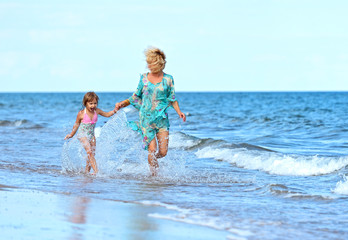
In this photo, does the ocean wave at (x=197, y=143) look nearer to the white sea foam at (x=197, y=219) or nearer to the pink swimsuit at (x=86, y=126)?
the pink swimsuit at (x=86, y=126)

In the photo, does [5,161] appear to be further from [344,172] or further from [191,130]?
[191,130]

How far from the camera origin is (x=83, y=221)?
Answer: 196 inches

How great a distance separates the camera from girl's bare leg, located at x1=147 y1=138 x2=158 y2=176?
311 inches

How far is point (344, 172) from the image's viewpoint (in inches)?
362

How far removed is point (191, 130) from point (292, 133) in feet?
13.0

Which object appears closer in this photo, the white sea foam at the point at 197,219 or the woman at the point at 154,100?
the white sea foam at the point at 197,219

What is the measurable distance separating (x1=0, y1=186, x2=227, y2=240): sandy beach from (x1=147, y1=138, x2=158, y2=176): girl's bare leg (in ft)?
6.18

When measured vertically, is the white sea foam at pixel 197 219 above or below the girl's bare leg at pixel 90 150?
below
